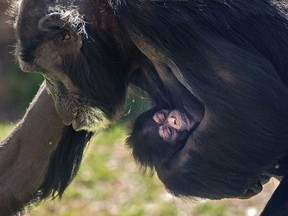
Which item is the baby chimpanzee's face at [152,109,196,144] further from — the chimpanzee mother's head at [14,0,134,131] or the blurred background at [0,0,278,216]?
the blurred background at [0,0,278,216]

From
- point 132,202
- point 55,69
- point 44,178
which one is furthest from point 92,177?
point 55,69

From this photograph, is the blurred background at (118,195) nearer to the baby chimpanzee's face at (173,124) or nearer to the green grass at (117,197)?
the green grass at (117,197)

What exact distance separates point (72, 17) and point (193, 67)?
19.5 inches

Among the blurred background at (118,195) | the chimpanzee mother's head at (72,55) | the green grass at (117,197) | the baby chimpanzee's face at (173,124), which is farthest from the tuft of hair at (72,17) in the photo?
the green grass at (117,197)

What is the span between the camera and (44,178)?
3.97 meters

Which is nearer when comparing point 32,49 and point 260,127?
point 260,127

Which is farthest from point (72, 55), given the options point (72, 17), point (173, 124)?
point (173, 124)

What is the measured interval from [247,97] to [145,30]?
0.42 m

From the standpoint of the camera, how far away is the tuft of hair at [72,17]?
341 centimetres

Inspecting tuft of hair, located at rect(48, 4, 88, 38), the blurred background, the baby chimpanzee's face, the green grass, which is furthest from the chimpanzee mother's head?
the green grass

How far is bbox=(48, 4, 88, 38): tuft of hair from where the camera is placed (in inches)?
134

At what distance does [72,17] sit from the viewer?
3.41 metres

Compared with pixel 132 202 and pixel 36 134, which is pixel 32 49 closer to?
pixel 36 134

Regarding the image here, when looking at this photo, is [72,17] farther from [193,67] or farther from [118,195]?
[118,195]
